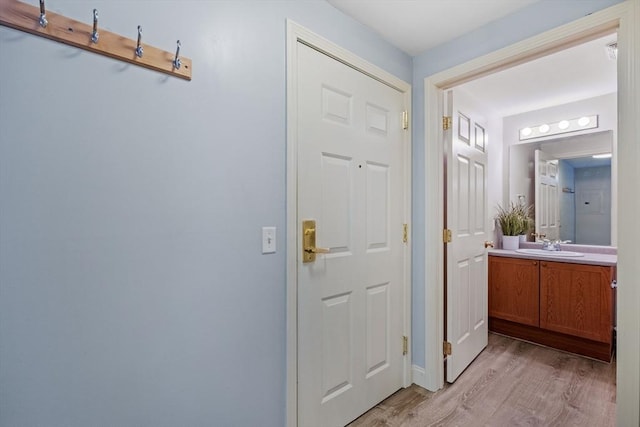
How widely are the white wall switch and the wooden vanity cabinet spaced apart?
2.66 m

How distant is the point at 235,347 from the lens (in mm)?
1269

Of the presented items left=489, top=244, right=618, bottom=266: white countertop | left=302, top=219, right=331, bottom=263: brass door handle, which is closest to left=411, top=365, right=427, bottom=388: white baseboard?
left=302, top=219, right=331, bottom=263: brass door handle

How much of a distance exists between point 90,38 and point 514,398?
285cm

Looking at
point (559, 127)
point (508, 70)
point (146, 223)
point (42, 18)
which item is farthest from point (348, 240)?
point (559, 127)

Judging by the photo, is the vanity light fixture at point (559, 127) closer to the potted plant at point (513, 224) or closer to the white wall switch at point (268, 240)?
the potted plant at point (513, 224)

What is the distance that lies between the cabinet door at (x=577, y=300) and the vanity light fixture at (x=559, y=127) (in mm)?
1453

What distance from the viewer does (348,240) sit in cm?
173

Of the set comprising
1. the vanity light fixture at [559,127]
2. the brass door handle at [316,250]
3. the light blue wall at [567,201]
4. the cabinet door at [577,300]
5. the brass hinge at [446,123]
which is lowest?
the cabinet door at [577,300]

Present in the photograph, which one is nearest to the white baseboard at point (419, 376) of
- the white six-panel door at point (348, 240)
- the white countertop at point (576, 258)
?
the white six-panel door at point (348, 240)

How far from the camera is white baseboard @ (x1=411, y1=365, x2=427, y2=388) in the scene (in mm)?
2100

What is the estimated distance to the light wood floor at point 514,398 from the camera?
1780 mm

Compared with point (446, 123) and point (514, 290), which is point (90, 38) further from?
point (514, 290)

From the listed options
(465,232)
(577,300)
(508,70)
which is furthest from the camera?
(577,300)

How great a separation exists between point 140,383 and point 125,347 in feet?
0.48
